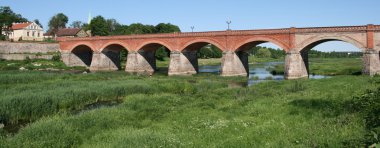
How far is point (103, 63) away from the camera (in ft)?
224

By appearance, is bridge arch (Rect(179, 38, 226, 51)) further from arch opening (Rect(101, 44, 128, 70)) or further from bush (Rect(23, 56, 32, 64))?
bush (Rect(23, 56, 32, 64))

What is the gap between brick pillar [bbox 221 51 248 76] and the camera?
50000 millimetres

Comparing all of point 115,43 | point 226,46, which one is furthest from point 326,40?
point 115,43

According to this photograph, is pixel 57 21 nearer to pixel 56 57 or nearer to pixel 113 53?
pixel 56 57

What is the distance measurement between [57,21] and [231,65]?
105706 mm

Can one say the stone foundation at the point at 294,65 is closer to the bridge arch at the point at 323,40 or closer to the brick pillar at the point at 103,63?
the bridge arch at the point at 323,40

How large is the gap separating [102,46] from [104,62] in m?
3.03

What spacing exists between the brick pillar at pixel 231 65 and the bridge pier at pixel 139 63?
16.7 metres

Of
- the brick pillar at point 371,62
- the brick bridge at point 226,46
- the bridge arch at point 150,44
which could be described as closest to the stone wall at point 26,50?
the brick bridge at point 226,46

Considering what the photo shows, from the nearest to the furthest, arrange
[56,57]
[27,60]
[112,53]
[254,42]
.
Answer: [254,42] < [27,60] < [112,53] < [56,57]

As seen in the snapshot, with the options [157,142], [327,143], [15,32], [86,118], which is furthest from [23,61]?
[327,143]

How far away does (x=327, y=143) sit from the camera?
1067 centimetres

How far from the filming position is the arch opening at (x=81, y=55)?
74.5 m

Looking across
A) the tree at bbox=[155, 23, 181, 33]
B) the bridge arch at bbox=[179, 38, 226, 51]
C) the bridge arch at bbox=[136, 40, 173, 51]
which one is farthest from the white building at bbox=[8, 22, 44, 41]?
the bridge arch at bbox=[179, 38, 226, 51]
